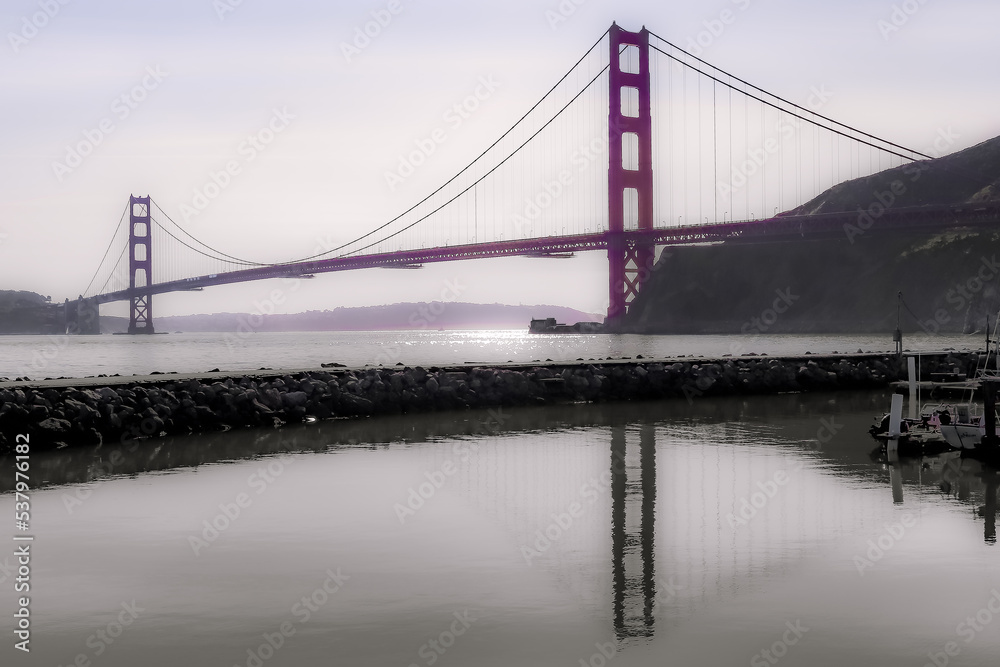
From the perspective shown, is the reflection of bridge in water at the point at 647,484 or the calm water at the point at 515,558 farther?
the reflection of bridge in water at the point at 647,484

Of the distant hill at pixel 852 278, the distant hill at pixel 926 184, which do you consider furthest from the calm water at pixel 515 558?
the distant hill at pixel 926 184

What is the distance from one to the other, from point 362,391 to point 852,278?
362 feet

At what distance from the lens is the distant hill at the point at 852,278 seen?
A: 111000 mm

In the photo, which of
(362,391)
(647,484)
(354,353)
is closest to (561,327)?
(354,353)

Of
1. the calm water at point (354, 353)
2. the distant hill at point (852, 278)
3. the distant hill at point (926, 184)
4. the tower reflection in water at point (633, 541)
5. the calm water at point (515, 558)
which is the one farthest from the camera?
the distant hill at point (926, 184)

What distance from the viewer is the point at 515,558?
8.52m

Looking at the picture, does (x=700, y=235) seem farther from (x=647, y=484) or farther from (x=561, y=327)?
(x=647, y=484)

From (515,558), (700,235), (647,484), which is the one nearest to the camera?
(515,558)

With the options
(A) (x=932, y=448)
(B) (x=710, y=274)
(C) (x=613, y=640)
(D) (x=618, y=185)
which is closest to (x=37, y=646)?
(C) (x=613, y=640)

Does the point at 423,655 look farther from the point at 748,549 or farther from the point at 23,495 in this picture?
the point at 23,495

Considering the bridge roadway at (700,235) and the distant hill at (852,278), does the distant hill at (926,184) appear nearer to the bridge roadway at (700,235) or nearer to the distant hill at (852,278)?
the distant hill at (852,278)

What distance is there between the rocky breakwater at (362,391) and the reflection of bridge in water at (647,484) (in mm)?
1129

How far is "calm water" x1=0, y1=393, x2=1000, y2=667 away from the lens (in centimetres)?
635

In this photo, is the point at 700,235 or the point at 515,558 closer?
the point at 515,558
